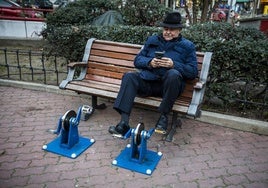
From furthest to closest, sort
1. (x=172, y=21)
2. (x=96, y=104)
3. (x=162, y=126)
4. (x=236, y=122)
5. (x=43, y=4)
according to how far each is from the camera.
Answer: (x=43, y=4), (x=96, y=104), (x=236, y=122), (x=172, y=21), (x=162, y=126)

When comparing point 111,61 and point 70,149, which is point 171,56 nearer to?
point 111,61

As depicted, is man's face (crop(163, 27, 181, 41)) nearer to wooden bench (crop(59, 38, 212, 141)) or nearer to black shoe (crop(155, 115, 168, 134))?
wooden bench (crop(59, 38, 212, 141))

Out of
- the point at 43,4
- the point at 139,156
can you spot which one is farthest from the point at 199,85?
the point at 43,4

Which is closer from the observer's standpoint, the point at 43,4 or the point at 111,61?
the point at 111,61

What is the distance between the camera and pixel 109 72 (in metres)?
4.37

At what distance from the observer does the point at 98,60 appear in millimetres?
4445

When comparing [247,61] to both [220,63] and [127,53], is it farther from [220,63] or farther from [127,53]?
[127,53]

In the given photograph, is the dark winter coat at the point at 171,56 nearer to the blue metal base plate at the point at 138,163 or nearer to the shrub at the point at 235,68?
the shrub at the point at 235,68

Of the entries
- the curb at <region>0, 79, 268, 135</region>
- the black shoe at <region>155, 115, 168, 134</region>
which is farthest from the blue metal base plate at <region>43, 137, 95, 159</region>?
the curb at <region>0, 79, 268, 135</region>

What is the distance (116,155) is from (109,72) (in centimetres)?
142

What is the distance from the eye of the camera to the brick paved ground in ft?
9.73

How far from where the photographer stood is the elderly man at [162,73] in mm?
3490

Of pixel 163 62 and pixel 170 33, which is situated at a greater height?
pixel 170 33

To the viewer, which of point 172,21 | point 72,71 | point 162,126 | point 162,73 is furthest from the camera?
point 72,71
